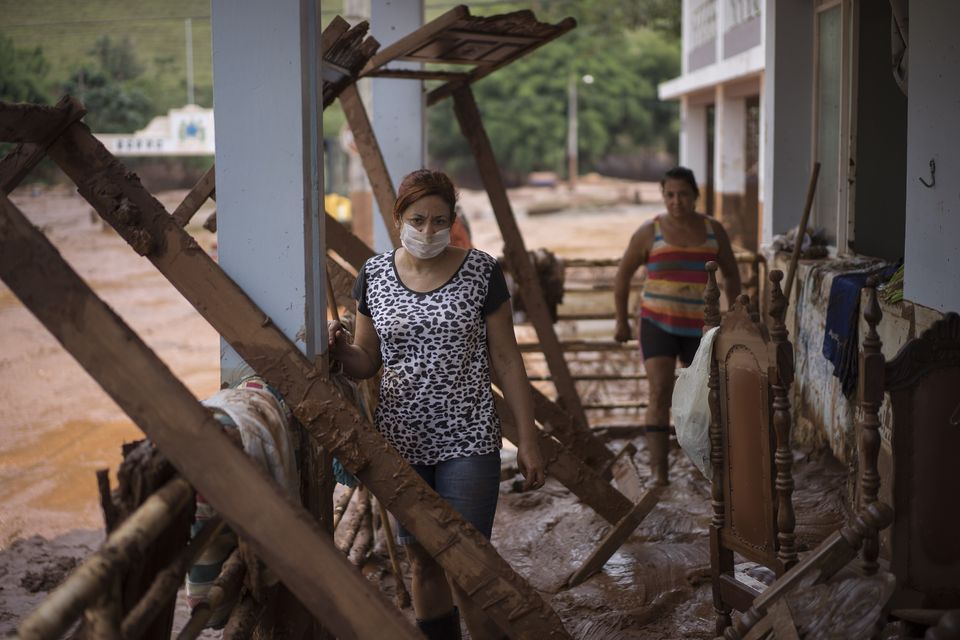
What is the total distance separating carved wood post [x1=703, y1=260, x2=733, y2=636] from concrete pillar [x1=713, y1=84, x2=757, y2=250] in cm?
1350

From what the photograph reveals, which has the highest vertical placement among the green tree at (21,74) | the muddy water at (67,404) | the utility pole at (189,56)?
the utility pole at (189,56)

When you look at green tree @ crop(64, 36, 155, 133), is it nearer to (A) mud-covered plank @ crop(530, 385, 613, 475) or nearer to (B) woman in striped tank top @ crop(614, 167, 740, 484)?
(B) woman in striped tank top @ crop(614, 167, 740, 484)

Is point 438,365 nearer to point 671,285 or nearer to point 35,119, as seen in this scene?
point 35,119

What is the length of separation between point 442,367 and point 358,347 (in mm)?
330

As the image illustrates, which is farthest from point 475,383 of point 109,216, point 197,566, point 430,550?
point 109,216

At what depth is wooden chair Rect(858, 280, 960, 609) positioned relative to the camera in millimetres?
3008

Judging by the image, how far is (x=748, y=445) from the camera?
137 inches

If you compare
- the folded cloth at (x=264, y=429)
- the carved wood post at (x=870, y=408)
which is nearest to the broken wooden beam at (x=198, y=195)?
the folded cloth at (x=264, y=429)

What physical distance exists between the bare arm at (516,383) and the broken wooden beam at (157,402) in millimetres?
994

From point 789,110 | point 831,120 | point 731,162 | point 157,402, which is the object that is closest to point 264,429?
point 157,402

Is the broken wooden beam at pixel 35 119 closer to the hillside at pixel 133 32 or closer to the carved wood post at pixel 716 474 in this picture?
the carved wood post at pixel 716 474

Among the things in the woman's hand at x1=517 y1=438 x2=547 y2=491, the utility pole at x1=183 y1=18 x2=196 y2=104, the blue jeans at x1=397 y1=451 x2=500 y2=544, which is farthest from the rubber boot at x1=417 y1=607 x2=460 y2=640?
the utility pole at x1=183 y1=18 x2=196 y2=104

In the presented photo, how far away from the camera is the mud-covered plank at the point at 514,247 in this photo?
584 cm

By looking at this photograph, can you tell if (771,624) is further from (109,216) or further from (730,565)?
(109,216)
